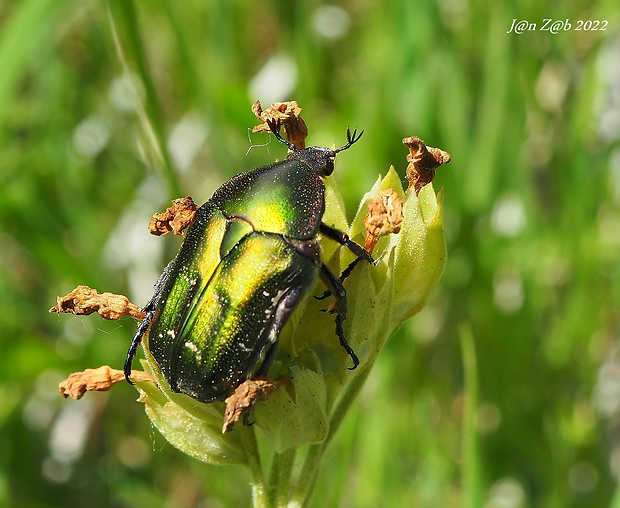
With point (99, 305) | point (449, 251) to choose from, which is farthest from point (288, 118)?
point (449, 251)

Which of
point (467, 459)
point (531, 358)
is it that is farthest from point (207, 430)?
point (531, 358)

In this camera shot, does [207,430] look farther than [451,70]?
No

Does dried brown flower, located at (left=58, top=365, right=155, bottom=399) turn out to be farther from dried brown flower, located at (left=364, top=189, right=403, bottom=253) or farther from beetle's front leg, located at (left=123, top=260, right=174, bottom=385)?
dried brown flower, located at (left=364, top=189, right=403, bottom=253)

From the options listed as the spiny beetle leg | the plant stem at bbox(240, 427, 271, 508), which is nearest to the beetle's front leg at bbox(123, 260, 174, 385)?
the plant stem at bbox(240, 427, 271, 508)

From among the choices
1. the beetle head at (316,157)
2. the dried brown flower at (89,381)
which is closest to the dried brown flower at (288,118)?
the beetle head at (316,157)

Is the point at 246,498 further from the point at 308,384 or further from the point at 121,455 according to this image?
the point at 308,384

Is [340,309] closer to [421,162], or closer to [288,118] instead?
[421,162]

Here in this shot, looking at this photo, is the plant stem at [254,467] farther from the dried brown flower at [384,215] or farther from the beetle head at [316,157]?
the beetle head at [316,157]

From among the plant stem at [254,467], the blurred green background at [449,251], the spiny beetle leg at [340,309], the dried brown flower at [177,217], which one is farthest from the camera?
the blurred green background at [449,251]
